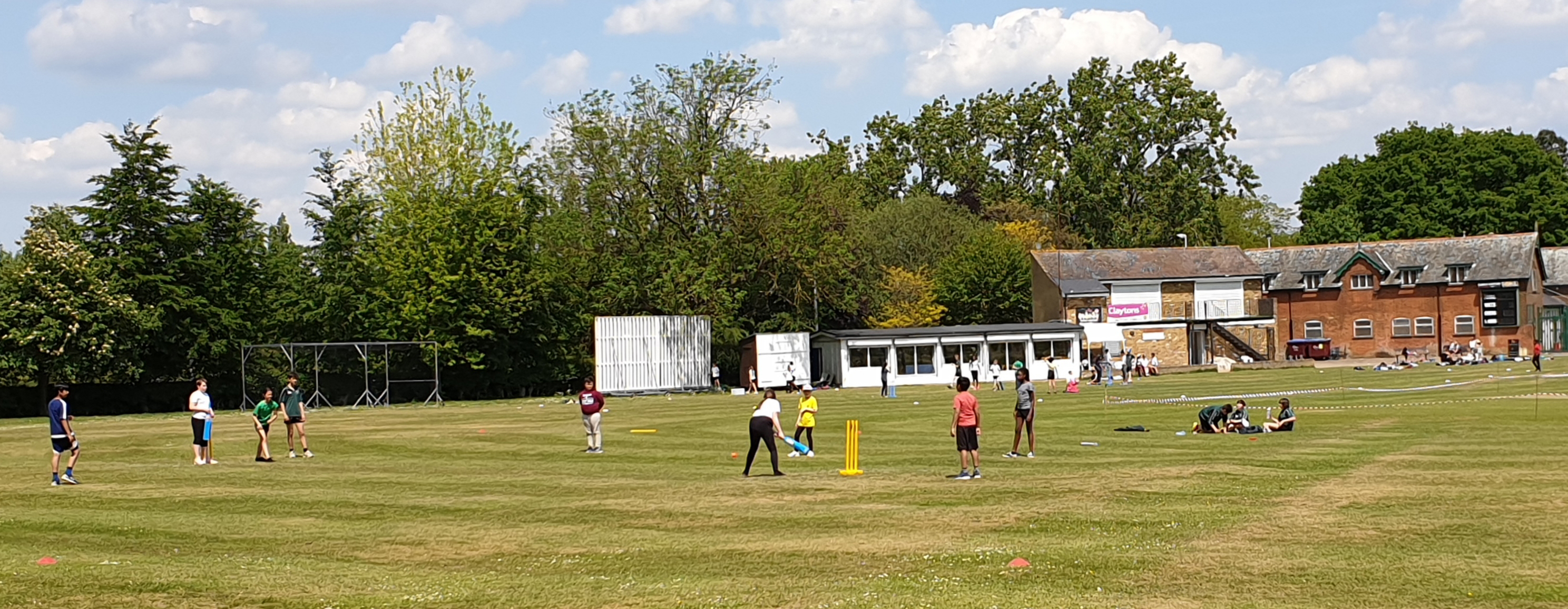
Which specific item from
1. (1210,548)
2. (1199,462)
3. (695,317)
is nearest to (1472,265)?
(695,317)

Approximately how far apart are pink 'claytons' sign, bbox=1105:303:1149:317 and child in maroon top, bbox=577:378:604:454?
64.4 meters

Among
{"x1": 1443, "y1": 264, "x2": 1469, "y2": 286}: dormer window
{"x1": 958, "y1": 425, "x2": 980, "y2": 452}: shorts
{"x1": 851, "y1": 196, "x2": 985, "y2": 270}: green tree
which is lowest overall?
{"x1": 958, "y1": 425, "x2": 980, "y2": 452}: shorts

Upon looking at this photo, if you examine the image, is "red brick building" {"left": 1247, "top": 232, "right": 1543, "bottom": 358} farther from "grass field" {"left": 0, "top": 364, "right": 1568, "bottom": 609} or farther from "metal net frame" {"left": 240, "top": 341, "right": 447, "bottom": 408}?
"grass field" {"left": 0, "top": 364, "right": 1568, "bottom": 609}

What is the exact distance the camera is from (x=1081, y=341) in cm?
8194

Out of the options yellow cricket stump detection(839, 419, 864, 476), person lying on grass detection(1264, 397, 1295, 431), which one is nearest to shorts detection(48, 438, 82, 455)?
yellow cricket stump detection(839, 419, 864, 476)

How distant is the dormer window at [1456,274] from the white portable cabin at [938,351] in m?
32.1

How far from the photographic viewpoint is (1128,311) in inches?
3691

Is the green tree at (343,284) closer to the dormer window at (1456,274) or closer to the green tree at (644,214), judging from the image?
the green tree at (644,214)

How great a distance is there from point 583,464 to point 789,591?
15633mm

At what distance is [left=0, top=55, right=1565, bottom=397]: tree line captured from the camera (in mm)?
69938

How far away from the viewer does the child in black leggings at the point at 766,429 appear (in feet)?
86.3

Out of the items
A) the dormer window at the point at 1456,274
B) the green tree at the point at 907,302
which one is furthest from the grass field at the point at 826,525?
the dormer window at the point at 1456,274

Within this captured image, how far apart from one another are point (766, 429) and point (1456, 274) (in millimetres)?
83217

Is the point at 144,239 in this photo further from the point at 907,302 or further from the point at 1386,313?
the point at 1386,313
